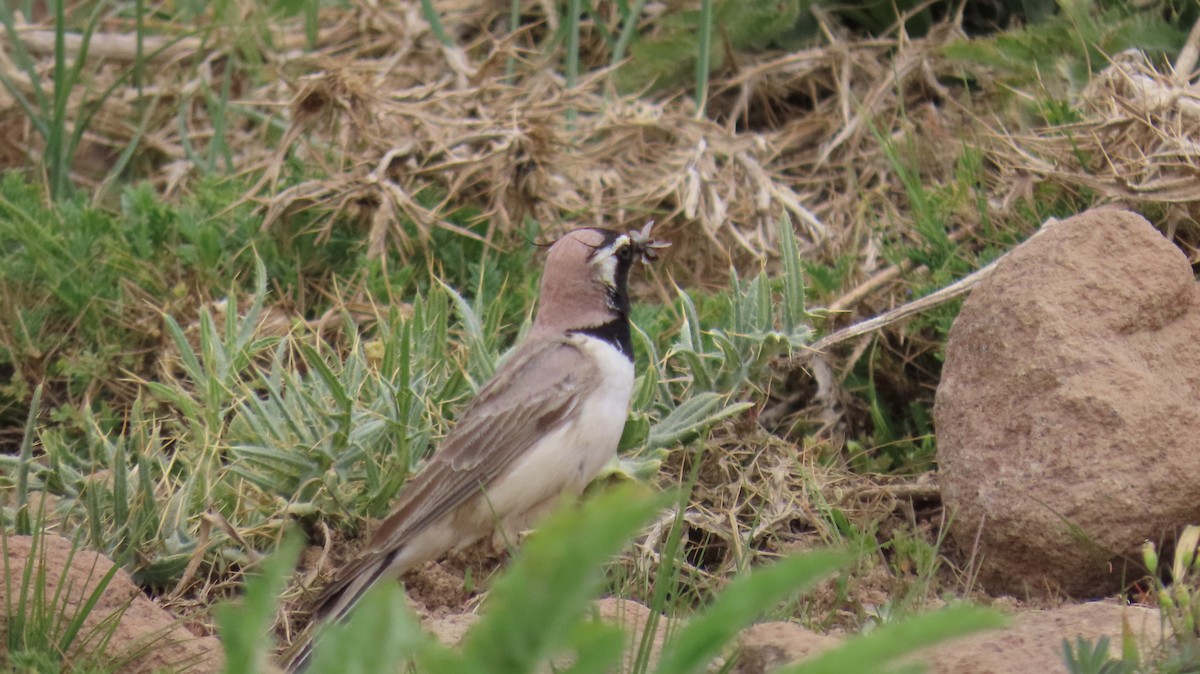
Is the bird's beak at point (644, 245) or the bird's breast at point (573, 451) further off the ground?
the bird's beak at point (644, 245)

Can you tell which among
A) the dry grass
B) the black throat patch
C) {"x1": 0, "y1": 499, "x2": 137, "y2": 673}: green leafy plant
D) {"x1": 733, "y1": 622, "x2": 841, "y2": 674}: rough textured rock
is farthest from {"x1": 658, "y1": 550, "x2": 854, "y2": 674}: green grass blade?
the black throat patch

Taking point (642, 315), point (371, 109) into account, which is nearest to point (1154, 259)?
point (642, 315)

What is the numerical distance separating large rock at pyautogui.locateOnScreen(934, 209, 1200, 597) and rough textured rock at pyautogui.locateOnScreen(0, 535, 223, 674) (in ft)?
7.34

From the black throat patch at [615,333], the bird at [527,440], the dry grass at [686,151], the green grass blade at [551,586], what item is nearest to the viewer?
the green grass blade at [551,586]

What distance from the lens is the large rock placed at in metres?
3.98

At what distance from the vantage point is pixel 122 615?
11.7 ft

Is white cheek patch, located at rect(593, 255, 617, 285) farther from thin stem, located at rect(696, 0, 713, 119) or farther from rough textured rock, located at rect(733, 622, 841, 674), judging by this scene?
thin stem, located at rect(696, 0, 713, 119)

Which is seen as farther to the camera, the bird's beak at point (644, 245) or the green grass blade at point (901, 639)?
the bird's beak at point (644, 245)

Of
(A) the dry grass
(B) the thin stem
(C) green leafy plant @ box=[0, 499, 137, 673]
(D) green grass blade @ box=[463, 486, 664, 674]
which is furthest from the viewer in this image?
(B) the thin stem

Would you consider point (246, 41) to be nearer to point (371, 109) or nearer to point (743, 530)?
point (371, 109)

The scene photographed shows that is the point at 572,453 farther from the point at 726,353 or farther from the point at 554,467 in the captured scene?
the point at 726,353

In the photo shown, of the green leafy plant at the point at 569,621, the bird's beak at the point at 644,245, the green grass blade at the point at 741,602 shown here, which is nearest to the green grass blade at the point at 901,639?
the green leafy plant at the point at 569,621

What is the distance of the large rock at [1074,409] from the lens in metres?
3.98

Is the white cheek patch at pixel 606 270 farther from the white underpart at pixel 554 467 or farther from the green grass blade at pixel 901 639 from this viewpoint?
the green grass blade at pixel 901 639
